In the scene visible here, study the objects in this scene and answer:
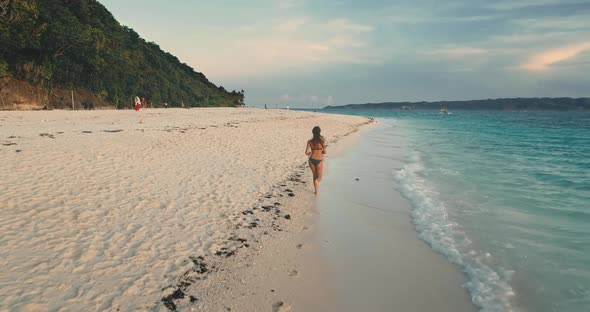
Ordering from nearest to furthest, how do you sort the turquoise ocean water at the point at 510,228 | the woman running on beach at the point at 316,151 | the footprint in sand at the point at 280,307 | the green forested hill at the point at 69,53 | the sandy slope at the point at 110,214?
the footprint in sand at the point at 280,307 < the sandy slope at the point at 110,214 < the turquoise ocean water at the point at 510,228 < the woman running on beach at the point at 316,151 < the green forested hill at the point at 69,53

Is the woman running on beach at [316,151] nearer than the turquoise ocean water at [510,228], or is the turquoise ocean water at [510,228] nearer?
the turquoise ocean water at [510,228]

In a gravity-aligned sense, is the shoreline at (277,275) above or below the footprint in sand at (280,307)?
above

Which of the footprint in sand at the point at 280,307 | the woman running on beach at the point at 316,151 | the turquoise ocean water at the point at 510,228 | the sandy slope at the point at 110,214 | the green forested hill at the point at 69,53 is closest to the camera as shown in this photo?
the footprint in sand at the point at 280,307

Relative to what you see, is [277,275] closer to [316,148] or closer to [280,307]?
[280,307]

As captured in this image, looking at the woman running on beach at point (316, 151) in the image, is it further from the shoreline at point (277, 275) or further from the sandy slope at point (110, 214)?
the shoreline at point (277, 275)

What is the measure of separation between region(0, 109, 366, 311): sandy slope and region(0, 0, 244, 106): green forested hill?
2376 cm

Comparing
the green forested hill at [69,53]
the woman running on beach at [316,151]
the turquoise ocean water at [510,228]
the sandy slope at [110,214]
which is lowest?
the turquoise ocean water at [510,228]

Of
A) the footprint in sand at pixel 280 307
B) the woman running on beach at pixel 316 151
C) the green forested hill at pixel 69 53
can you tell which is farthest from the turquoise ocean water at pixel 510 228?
the green forested hill at pixel 69 53

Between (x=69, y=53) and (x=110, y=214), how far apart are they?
37758mm

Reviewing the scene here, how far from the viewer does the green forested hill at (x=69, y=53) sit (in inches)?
1083

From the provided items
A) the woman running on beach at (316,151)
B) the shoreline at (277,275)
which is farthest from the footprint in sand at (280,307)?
the woman running on beach at (316,151)

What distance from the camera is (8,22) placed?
2656 cm

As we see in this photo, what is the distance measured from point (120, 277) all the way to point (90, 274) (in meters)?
0.42

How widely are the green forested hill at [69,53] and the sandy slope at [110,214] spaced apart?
23.8m
